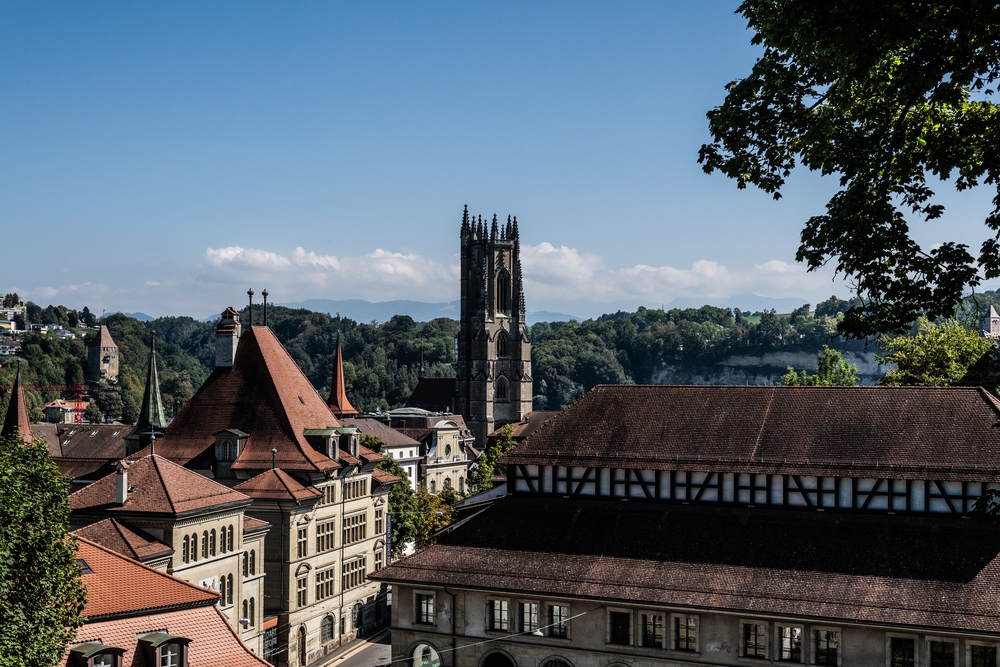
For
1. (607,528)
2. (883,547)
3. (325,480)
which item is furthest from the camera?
(325,480)

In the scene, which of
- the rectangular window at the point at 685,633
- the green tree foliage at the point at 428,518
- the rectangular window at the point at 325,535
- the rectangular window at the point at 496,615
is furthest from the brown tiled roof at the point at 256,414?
the rectangular window at the point at 685,633

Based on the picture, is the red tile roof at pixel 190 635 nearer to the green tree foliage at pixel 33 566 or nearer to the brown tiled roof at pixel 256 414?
the green tree foliage at pixel 33 566

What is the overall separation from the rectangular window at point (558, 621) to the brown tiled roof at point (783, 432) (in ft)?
21.5

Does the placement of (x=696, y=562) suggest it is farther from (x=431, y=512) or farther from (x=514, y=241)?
(x=514, y=241)

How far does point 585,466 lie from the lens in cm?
4400

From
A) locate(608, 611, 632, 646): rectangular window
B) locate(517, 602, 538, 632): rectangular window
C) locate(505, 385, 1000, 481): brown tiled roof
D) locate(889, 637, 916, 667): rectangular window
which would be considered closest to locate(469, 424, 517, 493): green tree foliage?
locate(505, 385, 1000, 481): brown tiled roof

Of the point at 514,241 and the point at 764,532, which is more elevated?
the point at 514,241

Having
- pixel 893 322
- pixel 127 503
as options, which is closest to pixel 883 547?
pixel 893 322

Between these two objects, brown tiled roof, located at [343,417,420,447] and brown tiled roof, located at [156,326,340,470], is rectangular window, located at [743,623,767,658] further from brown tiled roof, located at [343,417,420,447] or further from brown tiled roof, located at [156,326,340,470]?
brown tiled roof, located at [343,417,420,447]

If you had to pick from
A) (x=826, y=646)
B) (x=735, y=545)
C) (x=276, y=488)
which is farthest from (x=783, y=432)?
(x=276, y=488)

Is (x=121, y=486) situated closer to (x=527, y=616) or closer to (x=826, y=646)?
(x=527, y=616)

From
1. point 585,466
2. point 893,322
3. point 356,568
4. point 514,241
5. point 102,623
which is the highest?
point 514,241

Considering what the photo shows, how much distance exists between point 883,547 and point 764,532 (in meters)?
4.30

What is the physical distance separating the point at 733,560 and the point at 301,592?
84.7 feet
